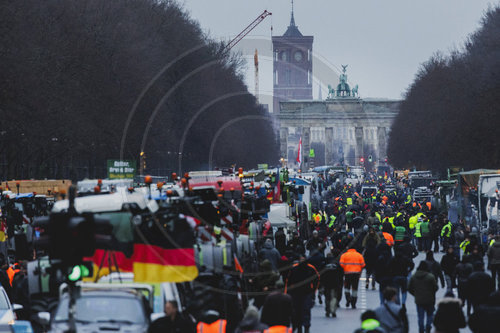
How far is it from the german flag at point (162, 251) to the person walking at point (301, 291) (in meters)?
4.99

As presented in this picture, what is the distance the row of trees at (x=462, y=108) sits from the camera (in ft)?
230

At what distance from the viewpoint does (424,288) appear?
21.2 meters

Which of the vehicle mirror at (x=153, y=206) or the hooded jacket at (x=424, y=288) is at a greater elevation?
the vehicle mirror at (x=153, y=206)

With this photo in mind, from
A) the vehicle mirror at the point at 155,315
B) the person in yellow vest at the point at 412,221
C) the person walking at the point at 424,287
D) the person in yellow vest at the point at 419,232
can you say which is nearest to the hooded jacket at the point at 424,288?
the person walking at the point at 424,287

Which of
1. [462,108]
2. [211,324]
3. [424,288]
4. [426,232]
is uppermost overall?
[462,108]

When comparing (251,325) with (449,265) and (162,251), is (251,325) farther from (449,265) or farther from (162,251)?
(449,265)

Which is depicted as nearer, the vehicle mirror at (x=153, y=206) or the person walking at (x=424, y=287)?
the vehicle mirror at (x=153, y=206)

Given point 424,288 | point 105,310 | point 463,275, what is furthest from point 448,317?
point 463,275

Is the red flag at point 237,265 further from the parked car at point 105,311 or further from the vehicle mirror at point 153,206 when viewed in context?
the parked car at point 105,311

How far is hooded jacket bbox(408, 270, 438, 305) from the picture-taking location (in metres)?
21.2

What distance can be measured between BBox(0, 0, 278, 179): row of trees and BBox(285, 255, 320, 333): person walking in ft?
84.8

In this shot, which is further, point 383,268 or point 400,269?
point 383,268

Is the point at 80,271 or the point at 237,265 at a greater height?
the point at 80,271

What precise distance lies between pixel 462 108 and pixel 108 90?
24669mm
